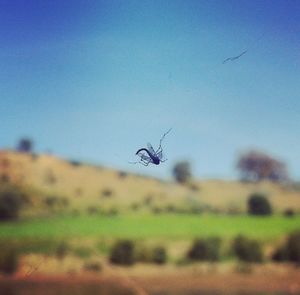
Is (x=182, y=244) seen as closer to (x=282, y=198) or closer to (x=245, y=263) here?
(x=245, y=263)

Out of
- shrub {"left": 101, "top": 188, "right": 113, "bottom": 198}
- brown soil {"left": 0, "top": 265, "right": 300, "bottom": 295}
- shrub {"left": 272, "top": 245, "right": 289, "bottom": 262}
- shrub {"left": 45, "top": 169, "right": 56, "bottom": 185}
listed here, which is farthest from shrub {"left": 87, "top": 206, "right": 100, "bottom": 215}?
shrub {"left": 272, "top": 245, "right": 289, "bottom": 262}

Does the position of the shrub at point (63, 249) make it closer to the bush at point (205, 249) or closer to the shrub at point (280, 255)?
the bush at point (205, 249)

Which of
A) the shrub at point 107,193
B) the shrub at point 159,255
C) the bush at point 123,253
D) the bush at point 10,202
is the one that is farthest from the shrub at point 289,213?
the bush at point 10,202

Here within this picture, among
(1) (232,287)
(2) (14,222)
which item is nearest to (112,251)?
(2) (14,222)

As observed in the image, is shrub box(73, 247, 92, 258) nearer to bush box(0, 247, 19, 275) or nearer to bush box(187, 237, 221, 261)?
bush box(0, 247, 19, 275)

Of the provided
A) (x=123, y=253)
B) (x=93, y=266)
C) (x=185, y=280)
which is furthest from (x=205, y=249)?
(x=93, y=266)

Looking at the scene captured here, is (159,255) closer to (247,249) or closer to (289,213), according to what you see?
(247,249)
